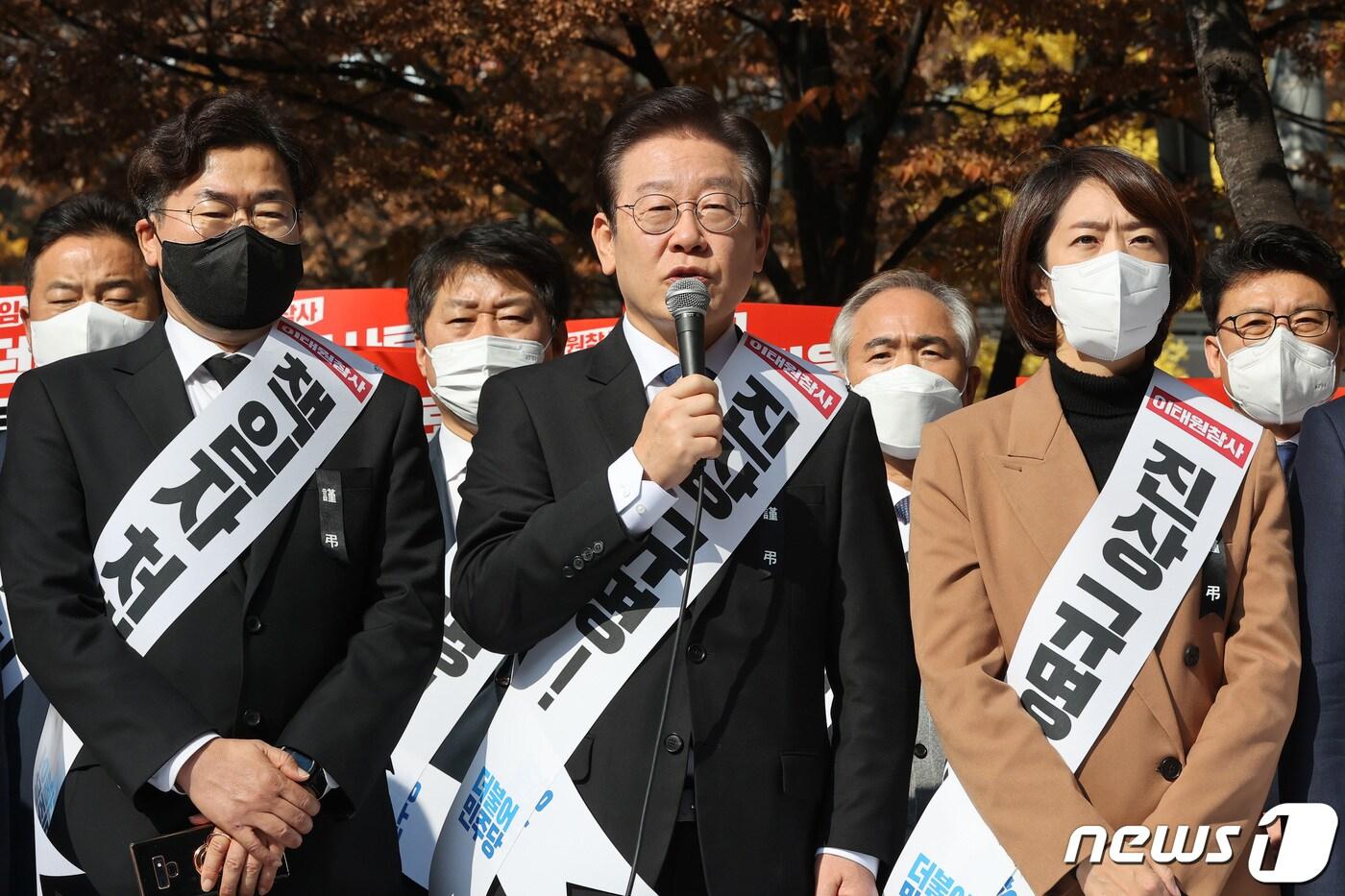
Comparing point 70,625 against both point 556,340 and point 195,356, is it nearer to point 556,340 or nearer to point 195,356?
point 195,356

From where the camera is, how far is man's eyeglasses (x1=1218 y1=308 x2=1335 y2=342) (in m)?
4.86

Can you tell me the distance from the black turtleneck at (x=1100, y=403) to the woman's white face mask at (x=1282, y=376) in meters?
1.58

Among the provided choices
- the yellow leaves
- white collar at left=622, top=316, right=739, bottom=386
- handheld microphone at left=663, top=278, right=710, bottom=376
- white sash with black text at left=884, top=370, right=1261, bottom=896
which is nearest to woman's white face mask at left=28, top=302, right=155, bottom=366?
white collar at left=622, top=316, right=739, bottom=386

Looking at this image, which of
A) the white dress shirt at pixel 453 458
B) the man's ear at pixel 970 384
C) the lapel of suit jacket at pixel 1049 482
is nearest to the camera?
the lapel of suit jacket at pixel 1049 482

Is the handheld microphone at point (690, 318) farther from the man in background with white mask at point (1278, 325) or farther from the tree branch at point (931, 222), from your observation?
the tree branch at point (931, 222)

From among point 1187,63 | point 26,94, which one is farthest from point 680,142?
point 26,94

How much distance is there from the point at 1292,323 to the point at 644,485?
9.47ft

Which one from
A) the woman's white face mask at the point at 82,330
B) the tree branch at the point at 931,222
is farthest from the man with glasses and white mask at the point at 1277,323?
the tree branch at the point at 931,222

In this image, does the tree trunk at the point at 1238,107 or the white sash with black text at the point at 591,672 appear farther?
the tree trunk at the point at 1238,107

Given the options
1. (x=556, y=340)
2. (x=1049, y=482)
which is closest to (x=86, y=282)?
(x=556, y=340)

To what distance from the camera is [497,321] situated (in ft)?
16.7

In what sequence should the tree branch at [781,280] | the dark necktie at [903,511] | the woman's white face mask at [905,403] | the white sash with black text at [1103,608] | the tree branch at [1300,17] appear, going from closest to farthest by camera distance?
1. the white sash with black text at [1103,608]
2. the dark necktie at [903,511]
3. the woman's white face mask at [905,403]
4. the tree branch at [1300,17]
5. the tree branch at [781,280]

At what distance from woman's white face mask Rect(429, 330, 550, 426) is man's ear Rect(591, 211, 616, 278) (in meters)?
1.64

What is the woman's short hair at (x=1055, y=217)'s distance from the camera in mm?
3326
